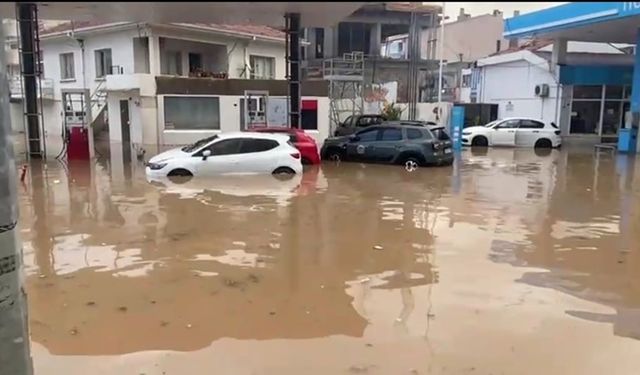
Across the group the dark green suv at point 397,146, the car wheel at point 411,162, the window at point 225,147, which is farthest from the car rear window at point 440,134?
the window at point 225,147

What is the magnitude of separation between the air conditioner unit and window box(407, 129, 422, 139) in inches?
571

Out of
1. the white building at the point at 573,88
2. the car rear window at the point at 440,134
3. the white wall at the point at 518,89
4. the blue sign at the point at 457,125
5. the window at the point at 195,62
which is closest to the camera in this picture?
the car rear window at the point at 440,134

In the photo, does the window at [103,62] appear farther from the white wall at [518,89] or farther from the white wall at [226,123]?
the white wall at [518,89]

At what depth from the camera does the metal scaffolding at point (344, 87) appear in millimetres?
28078

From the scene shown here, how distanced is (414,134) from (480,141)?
31.6 ft

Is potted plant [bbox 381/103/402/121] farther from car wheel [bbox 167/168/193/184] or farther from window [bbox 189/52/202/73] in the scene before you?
car wheel [bbox 167/168/193/184]

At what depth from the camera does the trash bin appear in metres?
23.7

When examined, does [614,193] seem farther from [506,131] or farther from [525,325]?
[506,131]

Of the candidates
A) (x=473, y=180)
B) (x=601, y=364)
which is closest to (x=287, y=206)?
(x=473, y=180)

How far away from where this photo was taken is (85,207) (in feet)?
38.7

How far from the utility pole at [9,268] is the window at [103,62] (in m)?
27.0

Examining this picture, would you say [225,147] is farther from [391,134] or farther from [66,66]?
[66,66]

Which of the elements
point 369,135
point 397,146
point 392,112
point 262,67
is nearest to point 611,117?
point 392,112

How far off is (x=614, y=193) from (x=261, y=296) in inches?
429
